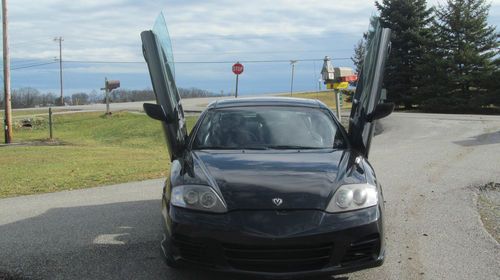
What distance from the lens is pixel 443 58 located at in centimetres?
3738

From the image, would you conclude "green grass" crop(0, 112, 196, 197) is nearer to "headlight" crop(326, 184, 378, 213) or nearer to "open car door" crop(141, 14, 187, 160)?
"open car door" crop(141, 14, 187, 160)

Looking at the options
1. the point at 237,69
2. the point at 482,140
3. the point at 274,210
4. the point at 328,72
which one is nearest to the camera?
the point at 274,210

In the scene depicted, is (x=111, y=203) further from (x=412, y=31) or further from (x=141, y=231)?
(x=412, y=31)

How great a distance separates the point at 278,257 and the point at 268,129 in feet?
5.99

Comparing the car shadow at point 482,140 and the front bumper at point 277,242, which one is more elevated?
the front bumper at point 277,242

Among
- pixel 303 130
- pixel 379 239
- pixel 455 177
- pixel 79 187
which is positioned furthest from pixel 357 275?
pixel 79 187

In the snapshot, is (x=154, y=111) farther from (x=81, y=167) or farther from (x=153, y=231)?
(x=81, y=167)

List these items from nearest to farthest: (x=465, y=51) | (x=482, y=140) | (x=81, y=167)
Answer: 1. (x=81, y=167)
2. (x=482, y=140)
3. (x=465, y=51)

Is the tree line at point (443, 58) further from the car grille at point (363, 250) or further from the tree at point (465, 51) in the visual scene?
the car grille at point (363, 250)

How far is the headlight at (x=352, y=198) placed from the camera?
3799 mm

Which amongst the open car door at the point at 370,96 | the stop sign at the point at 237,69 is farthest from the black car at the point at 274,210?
the stop sign at the point at 237,69

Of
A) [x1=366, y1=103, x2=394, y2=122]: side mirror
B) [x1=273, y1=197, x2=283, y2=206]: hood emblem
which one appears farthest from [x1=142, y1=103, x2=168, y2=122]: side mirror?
[x1=366, y1=103, x2=394, y2=122]: side mirror

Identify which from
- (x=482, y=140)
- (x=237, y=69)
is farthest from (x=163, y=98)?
(x=237, y=69)

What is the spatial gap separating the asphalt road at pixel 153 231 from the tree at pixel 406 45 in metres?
28.2
